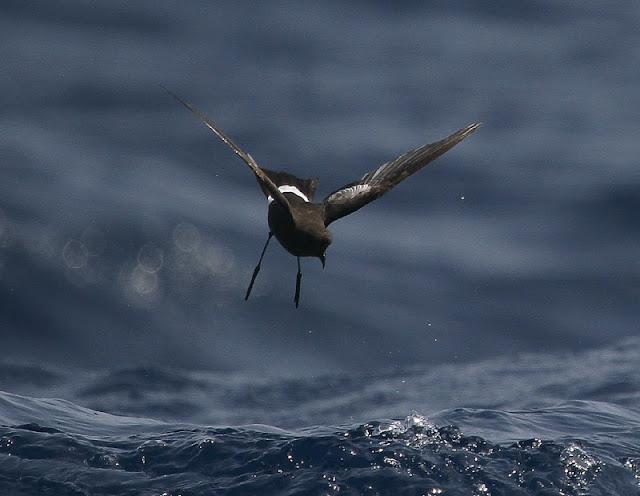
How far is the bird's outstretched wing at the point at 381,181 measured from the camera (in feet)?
26.7

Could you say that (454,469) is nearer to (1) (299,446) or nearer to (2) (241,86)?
(1) (299,446)

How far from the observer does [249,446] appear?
8125 millimetres

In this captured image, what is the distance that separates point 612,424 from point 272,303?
15.6 feet

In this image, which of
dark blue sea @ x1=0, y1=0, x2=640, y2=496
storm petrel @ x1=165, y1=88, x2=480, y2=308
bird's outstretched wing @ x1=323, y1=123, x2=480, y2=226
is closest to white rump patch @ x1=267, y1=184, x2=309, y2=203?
storm petrel @ x1=165, y1=88, x2=480, y2=308

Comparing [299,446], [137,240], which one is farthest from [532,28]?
[299,446]

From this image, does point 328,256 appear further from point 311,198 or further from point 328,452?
point 328,452

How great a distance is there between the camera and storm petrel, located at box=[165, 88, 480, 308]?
7.27m

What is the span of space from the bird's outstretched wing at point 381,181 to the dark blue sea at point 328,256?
4.95 feet

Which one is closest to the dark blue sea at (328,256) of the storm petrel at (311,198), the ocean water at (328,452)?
the ocean water at (328,452)

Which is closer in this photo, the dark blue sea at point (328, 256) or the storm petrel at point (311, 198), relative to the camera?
the storm petrel at point (311, 198)

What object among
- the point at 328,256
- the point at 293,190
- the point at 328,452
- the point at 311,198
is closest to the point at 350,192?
the point at 311,198

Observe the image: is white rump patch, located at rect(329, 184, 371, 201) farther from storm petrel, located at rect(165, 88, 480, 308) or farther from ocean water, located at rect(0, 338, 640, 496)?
ocean water, located at rect(0, 338, 640, 496)

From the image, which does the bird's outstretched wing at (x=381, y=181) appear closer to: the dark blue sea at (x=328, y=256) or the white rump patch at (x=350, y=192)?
the white rump patch at (x=350, y=192)

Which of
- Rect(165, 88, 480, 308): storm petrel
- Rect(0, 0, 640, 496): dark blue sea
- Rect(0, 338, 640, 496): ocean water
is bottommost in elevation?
Rect(0, 338, 640, 496): ocean water
